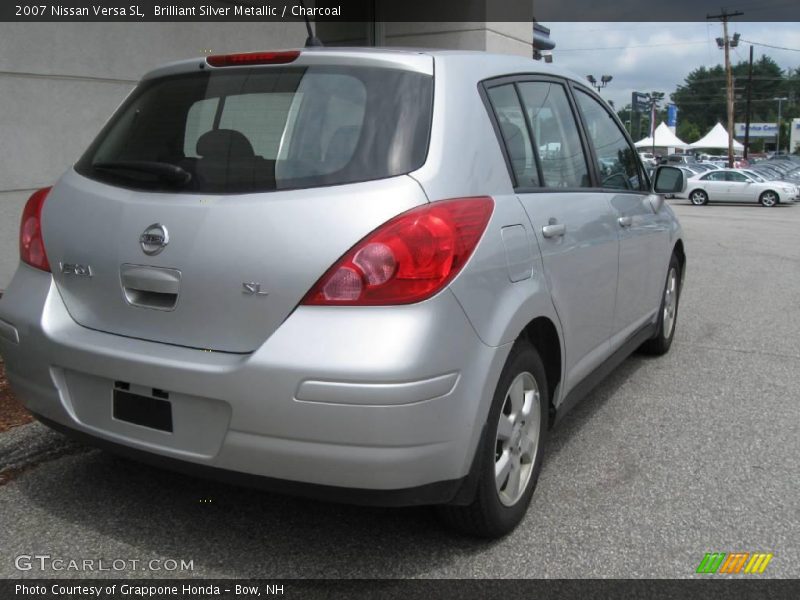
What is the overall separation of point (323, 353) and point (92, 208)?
1.06 m

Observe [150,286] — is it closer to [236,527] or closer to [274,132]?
[274,132]

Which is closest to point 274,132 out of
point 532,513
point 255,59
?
point 255,59

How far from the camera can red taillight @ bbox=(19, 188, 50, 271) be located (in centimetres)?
295

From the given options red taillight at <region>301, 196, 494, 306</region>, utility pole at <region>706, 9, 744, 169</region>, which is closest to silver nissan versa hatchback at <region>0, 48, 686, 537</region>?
red taillight at <region>301, 196, 494, 306</region>

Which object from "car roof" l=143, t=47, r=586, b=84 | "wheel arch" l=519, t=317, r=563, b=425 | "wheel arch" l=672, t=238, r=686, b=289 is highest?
"car roof" l=143, t=47, r=586, b=84

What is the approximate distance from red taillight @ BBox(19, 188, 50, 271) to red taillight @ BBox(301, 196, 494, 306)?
114 centimetres

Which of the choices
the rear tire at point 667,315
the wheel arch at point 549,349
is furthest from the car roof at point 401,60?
the rear tire at point 667,315

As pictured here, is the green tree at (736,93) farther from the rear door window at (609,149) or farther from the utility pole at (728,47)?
the rear door window at (609,149)

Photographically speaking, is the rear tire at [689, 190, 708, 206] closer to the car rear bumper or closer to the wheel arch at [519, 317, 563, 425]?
the wheel arch at [519, 317, 563, 425]

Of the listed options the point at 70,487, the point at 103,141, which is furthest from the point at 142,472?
the point at 103,141

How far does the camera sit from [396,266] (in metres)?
2.44

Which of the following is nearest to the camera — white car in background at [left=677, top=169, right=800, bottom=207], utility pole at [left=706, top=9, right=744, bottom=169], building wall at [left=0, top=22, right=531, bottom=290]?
building wall at [left=0, top=22, right=531, bottom=290]

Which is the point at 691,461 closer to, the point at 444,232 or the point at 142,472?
the point at 444,232

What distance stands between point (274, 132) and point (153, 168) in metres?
0.45
